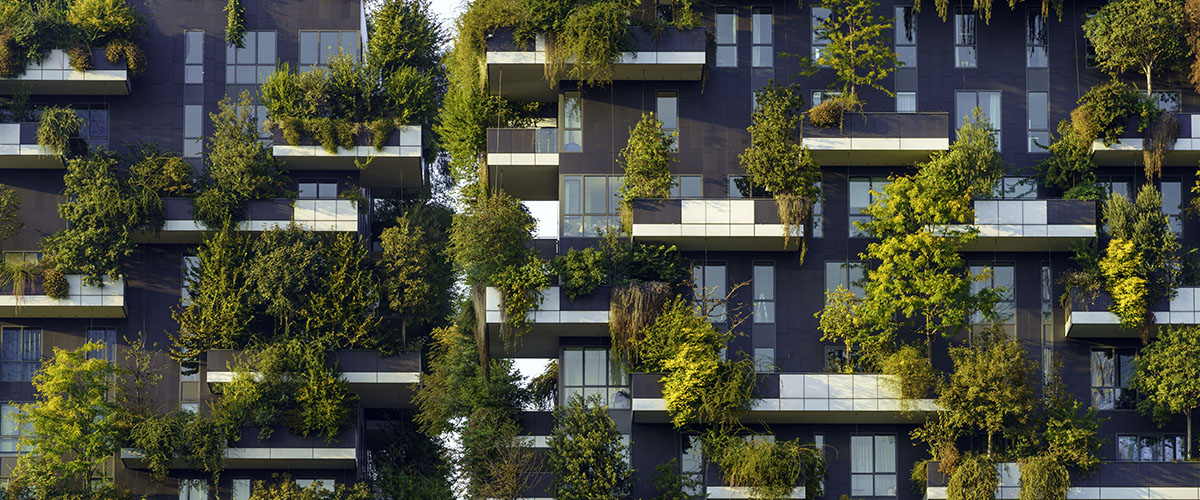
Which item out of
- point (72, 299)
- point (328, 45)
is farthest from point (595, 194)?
point (72, 299)

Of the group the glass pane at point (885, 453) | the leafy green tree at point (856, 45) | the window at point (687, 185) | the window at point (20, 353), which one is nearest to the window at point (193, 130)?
the window at point (20, 353)

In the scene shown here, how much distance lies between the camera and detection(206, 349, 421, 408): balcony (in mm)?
74062

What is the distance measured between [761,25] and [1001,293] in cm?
1175

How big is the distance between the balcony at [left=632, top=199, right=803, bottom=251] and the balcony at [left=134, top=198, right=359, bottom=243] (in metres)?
13.2

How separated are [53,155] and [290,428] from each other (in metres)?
13.2

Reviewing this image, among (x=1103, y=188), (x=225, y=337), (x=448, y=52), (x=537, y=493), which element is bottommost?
(x=537, y=493)

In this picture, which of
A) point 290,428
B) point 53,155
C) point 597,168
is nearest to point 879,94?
point 597,168

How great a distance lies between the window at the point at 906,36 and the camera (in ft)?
234

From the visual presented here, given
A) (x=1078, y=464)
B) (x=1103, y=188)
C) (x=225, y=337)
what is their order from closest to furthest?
(x=1078, y=464) < (x=1103, y=188) < (x=225, y=337)

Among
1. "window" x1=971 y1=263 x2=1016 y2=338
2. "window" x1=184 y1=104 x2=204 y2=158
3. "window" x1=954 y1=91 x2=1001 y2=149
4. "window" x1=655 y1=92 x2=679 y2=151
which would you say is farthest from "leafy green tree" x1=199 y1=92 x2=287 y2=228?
"window" x1=971 y1=263 x2=1016 y2=338

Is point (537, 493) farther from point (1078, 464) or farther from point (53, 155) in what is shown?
point (53, 155)

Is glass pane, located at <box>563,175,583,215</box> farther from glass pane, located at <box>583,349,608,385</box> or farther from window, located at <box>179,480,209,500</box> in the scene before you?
window, located at <box>179,480,209,500</box>

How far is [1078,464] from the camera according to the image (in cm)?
6575

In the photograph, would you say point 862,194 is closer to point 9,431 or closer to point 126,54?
point 126,54
